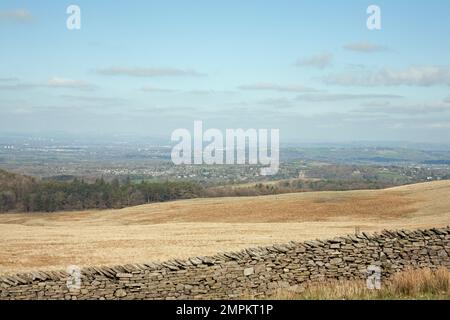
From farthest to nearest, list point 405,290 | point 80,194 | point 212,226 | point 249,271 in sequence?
point 80,194 < point 212,226 < point 249,271 < point 405,290

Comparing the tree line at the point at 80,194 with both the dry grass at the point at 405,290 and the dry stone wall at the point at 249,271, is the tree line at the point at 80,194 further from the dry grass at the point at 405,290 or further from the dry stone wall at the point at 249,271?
the dry grass at the point at 405,290

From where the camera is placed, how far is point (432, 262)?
2022 cm

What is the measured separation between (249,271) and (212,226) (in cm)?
2664

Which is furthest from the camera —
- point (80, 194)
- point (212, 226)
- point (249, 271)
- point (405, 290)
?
point (80, 194)

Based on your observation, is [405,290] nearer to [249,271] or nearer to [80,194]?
[249,271]

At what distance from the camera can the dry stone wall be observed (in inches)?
707

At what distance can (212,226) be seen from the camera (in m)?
45.6

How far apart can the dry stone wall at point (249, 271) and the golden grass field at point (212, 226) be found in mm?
9081

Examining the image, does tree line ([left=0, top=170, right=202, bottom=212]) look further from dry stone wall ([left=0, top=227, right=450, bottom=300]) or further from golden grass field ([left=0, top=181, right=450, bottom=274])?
dry stone wall ([left=0, top=227, right=450, bottom=300])

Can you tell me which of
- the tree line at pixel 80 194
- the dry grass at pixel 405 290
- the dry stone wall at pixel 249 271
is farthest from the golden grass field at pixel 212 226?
the tree line at pixel 80 194

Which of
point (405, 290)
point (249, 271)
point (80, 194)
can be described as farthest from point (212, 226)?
point (80, 194)

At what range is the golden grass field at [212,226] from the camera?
31250mm
